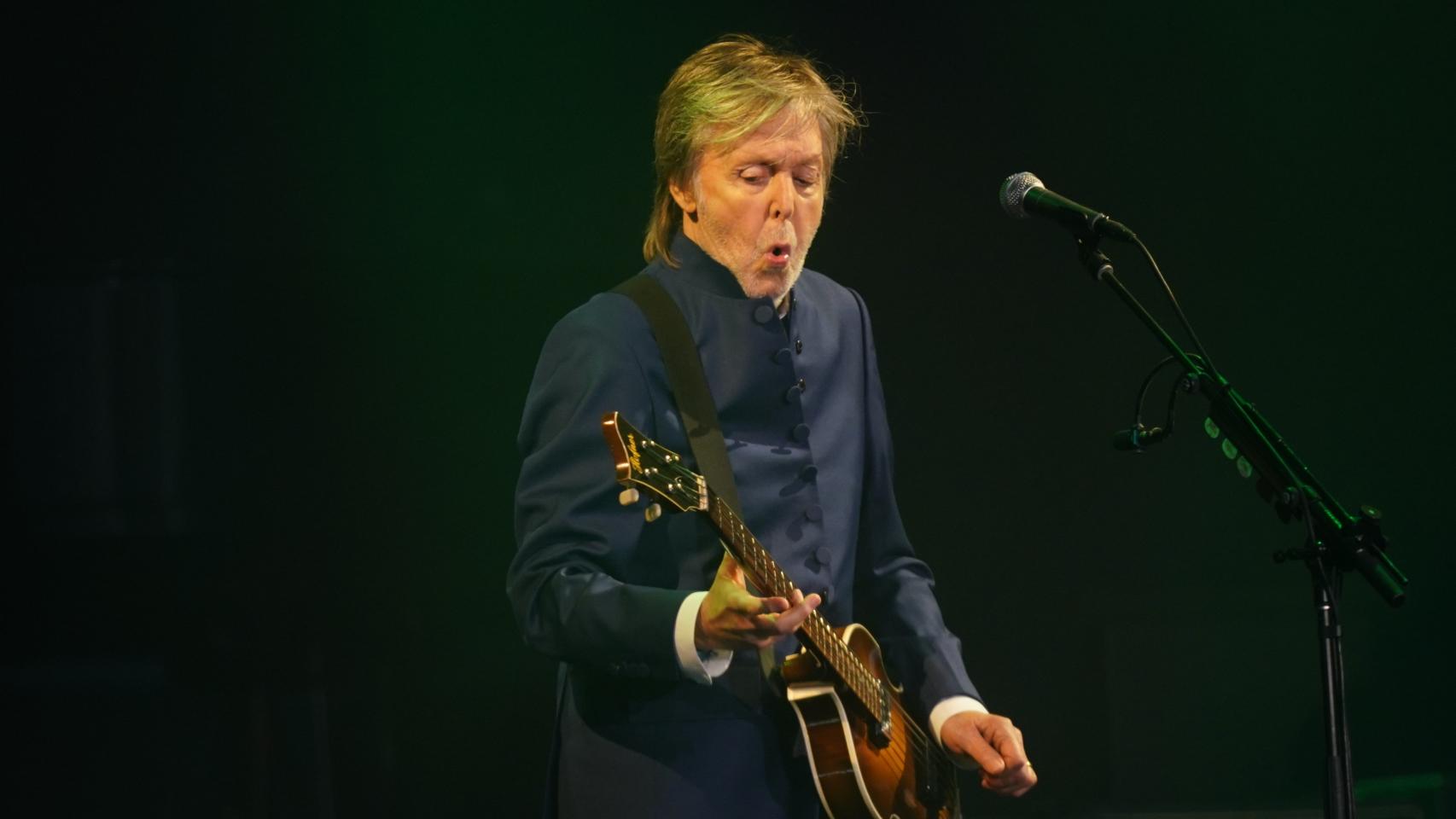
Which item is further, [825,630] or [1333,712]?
[825,630]

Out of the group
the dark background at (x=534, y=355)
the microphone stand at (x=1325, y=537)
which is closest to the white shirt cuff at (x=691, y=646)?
the microphone stand at (x=1325, y=537)

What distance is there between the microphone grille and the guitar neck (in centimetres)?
70

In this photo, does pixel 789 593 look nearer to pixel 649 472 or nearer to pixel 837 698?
pixel 837 698

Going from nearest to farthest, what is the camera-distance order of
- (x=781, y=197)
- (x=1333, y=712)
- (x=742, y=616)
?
(x=742, y=616)
(x=1333, y=712)
(x=781, y=197)

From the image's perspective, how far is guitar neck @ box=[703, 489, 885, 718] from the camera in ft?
6.49

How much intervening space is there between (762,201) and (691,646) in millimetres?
743

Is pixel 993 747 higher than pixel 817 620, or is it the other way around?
pixel 817 620

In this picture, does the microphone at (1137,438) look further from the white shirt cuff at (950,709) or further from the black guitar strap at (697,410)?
the black guitar strap at (697,410)

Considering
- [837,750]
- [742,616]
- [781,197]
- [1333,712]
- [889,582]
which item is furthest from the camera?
[889,582]

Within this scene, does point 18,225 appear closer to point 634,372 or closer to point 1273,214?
point 634,372

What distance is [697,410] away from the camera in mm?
2174

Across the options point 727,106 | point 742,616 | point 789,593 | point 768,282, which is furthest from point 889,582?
point 727,106

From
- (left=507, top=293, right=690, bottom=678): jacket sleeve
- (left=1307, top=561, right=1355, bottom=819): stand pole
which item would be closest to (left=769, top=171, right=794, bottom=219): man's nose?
(left=507, top=293, right=690, bottom=678): jacket sleeve

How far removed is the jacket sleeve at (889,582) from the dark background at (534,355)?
4.10ft
